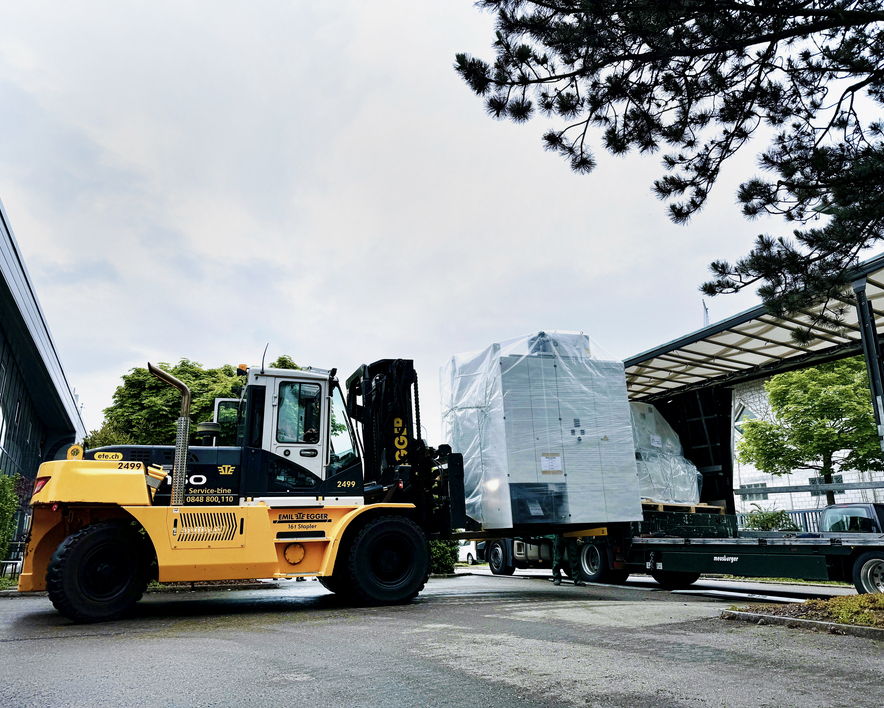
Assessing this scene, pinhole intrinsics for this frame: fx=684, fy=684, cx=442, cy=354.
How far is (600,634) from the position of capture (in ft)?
19.8

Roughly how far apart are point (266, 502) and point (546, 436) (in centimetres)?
443

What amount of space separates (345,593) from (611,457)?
4.69m

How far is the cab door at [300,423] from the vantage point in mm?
8781

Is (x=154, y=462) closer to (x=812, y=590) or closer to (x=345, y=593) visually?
(x=345, y=593)

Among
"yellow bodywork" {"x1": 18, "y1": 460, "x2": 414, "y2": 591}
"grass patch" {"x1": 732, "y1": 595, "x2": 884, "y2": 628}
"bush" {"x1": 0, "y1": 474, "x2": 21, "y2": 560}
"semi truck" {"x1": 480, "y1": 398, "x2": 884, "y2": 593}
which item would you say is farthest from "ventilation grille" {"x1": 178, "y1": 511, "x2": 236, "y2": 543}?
"bush" {"x1": 0, "y1": 474, "x2": 21, "y2": 560}

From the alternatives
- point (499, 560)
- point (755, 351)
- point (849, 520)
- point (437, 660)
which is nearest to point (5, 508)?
point (499, 560)

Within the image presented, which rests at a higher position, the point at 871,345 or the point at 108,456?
the point at 871,345

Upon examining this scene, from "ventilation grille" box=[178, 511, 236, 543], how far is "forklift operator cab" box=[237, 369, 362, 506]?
0.49 metres

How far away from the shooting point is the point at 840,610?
21.1 feet

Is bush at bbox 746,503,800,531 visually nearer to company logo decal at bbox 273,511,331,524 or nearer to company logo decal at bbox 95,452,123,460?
company logo decal at bbox 273,511,331,524

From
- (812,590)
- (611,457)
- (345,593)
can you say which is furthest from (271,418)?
(812,590)

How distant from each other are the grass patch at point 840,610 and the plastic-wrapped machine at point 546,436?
372 cm

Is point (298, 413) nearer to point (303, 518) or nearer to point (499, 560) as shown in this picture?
point (303, 518)

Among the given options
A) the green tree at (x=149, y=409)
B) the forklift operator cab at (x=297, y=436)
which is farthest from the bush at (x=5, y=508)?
the forklift operator cab at (x=297, y=436)
